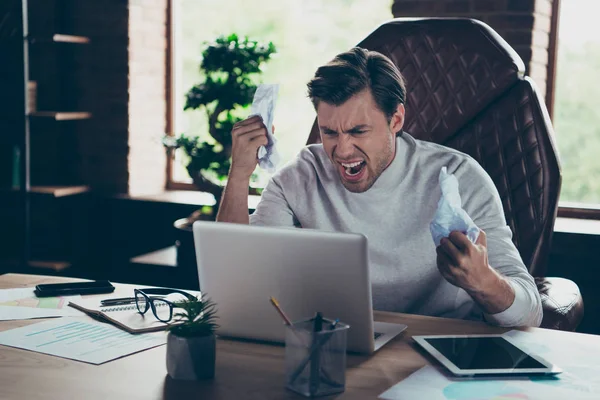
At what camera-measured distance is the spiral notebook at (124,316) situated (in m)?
1.49

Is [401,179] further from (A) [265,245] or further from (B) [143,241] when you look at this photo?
(B) [143,241]

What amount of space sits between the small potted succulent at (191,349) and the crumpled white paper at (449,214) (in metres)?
0.44

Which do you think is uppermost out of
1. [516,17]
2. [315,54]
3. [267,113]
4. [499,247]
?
[516,17]

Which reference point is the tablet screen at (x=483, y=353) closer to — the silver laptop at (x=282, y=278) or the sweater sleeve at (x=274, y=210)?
the silver laptop at (x=282, y=278)

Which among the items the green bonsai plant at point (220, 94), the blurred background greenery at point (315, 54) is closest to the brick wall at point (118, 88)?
the blurred background greenery at point (315, 54)

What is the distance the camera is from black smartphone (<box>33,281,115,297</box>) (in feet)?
5.71

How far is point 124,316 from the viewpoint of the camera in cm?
156

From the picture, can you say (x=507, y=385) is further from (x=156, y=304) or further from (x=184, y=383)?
(x=156, y=304)

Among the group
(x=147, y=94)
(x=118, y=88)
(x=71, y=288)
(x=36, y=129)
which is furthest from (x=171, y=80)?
(x=71, y=288)

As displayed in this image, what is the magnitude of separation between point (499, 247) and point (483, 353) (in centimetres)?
50

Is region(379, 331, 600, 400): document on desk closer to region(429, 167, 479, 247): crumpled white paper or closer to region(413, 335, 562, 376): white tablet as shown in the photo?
region(413, 335, 562, 376): white tablet

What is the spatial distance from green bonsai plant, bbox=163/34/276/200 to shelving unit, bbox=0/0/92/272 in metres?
0.80

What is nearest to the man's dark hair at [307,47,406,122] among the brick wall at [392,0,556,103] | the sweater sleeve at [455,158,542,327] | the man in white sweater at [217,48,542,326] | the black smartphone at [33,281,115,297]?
the man in white sweater at [217,48,542,326]

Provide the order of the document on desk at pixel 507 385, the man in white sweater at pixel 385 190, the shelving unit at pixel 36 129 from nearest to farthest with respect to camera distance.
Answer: the document on desk at pixel 507 385 < the man in white sweater at pixel 385 190 < the shelving unit at pixel 36 129
